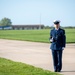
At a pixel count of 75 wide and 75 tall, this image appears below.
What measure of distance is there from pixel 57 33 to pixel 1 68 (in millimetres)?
2510

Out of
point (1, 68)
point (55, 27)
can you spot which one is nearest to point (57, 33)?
point (55, 27)

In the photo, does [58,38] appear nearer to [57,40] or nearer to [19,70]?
[57,40]

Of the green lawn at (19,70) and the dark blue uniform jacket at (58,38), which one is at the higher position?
the dark blue uniform jacket at (58,38)

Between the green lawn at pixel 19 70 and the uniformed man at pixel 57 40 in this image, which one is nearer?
the green lawn at pixel 19 70

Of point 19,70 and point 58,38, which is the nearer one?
point 58,38

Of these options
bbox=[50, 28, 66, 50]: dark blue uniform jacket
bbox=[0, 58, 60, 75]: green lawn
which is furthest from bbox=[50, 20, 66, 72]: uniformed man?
bbox=[0, 58, 60, 75]: green lawn

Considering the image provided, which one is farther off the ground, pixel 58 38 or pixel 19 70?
pixel 58 38

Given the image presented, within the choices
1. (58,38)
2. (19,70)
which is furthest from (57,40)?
(19,70)

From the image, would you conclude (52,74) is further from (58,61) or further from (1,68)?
(1,68)

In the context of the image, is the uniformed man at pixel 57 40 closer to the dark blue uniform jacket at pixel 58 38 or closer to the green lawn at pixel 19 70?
the dark blue uniform jacket at pixel 58 38

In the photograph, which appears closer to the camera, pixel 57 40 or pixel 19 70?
pixel 57 40

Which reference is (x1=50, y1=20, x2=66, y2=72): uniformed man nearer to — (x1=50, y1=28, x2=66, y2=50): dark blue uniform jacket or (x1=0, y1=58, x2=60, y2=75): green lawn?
(x1=50, y1=28, x2=66, y2=50): dark blue uniform jacket

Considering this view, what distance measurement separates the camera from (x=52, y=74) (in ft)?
30.8

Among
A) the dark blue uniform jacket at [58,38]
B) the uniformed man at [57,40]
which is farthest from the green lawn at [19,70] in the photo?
the dark blue uniform jacket at [58,38]
